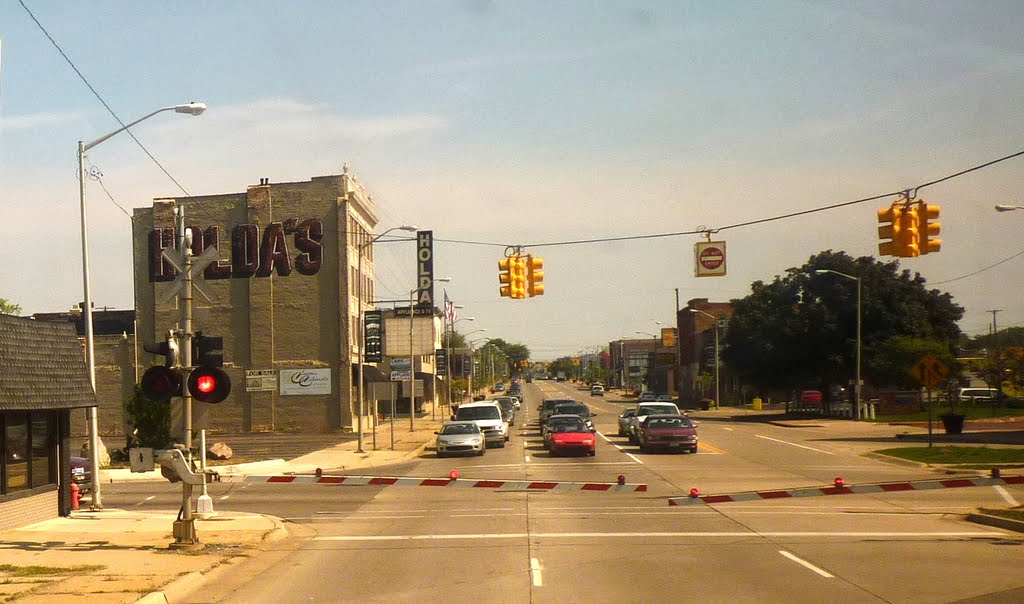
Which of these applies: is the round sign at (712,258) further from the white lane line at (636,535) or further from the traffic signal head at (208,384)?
the traffic signal head at (208,384)

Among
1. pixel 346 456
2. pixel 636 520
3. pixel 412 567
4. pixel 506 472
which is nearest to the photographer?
pixel 412 567

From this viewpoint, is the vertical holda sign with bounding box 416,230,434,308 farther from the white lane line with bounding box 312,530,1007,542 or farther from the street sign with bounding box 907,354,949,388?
the white lane line with bounding box 312,530,1007,542

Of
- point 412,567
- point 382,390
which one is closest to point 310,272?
point 382,390

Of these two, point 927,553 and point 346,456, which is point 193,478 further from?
point 346,456

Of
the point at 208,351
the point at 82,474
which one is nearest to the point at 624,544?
the point at 208,351

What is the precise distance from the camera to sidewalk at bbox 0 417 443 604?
1315 centimetres

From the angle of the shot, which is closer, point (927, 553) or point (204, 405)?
point (927, 553)

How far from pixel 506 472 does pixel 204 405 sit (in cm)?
1704

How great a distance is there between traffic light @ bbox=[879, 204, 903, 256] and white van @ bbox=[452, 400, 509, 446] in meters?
24.9

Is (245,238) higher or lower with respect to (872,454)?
higher

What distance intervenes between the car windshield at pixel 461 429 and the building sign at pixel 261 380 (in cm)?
2312

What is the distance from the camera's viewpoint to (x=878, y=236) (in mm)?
23312

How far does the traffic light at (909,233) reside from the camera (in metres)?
22.9

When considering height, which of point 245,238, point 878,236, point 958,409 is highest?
point 245,238
